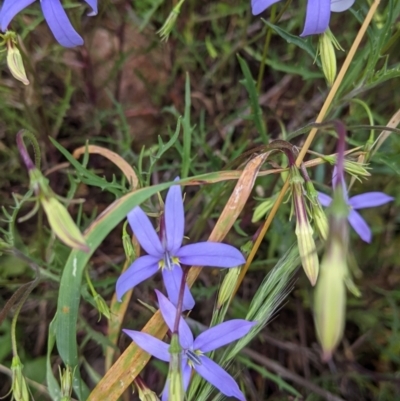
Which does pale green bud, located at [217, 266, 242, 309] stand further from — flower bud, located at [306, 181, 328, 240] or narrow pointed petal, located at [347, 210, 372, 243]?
narrow pointed petal, located at [347, 210, 372, 243]

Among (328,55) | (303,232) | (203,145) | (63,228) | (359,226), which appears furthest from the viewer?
(203,145)

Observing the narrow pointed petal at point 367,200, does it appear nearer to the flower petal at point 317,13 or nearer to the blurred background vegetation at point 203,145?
the blurred background vegetation at point 203,145

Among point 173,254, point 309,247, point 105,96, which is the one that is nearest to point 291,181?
Result: point 309,247

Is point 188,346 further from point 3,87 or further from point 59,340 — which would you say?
point 3,87

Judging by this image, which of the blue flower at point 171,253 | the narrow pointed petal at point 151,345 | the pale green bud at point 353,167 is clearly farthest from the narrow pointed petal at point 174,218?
the pale green bud at point 353,167

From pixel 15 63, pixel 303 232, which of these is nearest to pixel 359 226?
pixel 303 232

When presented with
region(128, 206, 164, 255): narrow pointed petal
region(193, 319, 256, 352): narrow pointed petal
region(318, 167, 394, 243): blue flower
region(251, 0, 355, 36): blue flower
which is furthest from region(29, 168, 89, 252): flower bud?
region(318, 167, 394, 243): blue flower

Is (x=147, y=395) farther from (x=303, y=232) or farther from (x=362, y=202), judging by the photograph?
(x=362, y=202)
